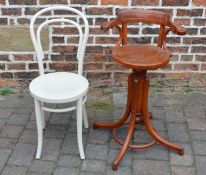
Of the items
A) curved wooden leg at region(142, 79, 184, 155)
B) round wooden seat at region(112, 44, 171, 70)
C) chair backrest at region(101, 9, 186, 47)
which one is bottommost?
curved wooden leg at region(142, 79, 184, 155)

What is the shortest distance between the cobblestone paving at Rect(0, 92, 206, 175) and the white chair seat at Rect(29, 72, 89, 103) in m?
0.50

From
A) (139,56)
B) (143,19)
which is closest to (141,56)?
(139,56)

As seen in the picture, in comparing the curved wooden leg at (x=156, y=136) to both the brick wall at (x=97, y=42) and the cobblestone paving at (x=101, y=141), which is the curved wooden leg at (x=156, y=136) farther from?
the brick wall at (x=97, y=42)

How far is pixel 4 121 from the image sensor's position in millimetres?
3082

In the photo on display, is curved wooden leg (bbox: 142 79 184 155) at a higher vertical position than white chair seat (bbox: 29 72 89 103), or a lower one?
lower

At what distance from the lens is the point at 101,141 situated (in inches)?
112

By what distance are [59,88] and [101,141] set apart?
1.96 ft

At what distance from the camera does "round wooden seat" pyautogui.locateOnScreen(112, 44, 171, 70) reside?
2.34 metres

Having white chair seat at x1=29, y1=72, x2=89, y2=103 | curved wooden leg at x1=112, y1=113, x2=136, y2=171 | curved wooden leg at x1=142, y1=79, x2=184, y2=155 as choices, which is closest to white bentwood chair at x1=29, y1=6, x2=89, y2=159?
white chair seat at x1=29, y1=72, x2=89, y2=103

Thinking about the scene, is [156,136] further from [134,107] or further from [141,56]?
[141,56]

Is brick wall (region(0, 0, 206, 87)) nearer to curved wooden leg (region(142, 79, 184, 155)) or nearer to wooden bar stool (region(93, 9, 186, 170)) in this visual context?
wooden bar stool (region(93, 9, 186, 170))

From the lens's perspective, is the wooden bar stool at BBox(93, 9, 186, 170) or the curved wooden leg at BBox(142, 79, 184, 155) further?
the curved wooden leg at BBox(142, 79, 184, 155)

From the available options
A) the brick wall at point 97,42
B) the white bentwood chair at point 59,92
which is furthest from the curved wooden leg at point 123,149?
the brick wall at point 97,42

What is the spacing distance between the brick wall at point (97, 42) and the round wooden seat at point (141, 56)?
673mm
